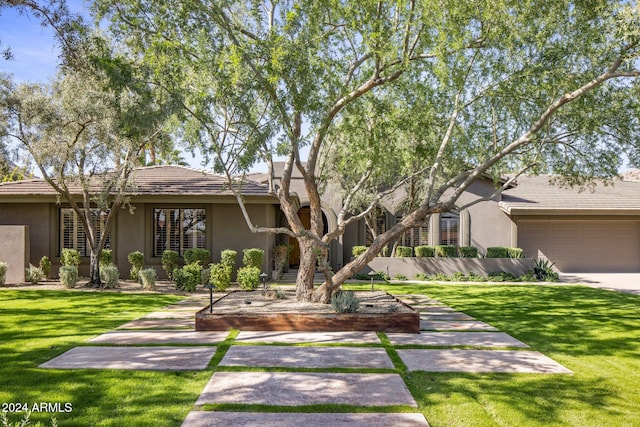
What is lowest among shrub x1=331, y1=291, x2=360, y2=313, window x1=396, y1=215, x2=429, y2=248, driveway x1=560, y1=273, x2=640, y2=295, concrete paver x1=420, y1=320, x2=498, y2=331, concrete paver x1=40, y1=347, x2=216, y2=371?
driveway x1=560, y1=273, x2=640, y2=295

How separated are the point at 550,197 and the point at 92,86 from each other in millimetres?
19375

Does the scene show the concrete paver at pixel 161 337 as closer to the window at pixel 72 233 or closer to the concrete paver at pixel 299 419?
the concrete paver at pixel 299 419

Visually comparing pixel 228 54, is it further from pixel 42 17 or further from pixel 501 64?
pixel 501 64

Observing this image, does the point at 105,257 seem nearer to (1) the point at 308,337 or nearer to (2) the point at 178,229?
(2) the point at 178,229

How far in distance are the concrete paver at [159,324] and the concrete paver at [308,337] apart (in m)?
1.37

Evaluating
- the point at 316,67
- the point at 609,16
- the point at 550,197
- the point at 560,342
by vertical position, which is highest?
the point at 609,16

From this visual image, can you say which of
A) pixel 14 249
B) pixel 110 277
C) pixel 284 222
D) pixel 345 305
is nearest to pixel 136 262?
pixel 110 277

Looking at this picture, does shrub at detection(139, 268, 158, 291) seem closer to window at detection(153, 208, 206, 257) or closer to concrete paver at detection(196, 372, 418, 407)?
window at detection(153, 208, 206, 257)

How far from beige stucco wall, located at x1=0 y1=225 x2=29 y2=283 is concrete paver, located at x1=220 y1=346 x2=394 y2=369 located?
1194 cm

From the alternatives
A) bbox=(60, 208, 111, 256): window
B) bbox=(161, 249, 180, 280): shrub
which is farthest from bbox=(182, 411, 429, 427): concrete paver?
bbox=(60, 208, 111, 256): window

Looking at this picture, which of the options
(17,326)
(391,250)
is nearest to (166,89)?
(17,326)

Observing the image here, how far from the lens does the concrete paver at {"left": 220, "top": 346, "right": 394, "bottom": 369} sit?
244 inches

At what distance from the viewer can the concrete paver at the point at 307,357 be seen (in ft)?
20.4

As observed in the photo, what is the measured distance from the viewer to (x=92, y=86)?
12.2 metres
